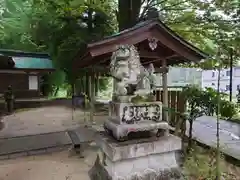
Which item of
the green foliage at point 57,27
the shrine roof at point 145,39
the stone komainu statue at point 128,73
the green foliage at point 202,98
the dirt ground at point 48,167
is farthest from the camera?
the green foliage at point 57,27

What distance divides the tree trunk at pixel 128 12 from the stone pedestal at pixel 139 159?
531 cm

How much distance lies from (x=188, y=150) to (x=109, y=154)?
2.49 meters

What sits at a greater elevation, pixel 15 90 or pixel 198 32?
pixel 198 32

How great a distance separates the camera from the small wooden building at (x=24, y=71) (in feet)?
42.3

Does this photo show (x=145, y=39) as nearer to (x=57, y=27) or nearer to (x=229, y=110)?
(x=229, y=110)

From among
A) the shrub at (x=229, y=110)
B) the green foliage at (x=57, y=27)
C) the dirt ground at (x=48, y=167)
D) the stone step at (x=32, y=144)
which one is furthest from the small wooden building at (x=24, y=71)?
the shrub at (x=229, y=110)

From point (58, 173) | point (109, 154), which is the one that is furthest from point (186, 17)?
point (58, 173)

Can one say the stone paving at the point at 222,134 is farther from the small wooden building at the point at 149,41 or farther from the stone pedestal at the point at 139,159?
the small wooden building at the point at 149,41

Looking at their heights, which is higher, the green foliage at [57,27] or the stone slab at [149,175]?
the green foliage at [57,27]

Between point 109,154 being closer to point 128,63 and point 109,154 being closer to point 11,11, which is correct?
point 128,63

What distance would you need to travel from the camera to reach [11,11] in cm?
1514

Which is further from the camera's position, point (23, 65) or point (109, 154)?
point (23, 65)

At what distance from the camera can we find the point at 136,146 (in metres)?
3.04

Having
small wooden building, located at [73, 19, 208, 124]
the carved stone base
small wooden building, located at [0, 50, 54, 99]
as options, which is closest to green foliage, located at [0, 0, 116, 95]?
small wooden building, located at [0, 50, 54, 99]
